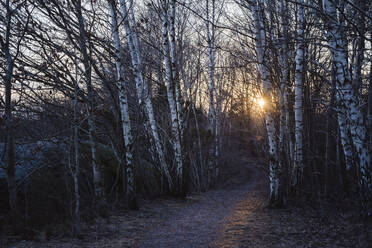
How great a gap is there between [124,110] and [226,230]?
3.73 m

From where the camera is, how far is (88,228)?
5801 millimetres

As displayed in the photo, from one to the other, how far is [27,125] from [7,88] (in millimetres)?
2720

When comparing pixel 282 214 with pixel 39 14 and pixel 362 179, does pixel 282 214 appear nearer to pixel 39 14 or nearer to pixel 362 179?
pixel 362 179

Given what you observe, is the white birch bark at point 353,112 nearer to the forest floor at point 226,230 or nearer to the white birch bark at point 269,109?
the forest floor at point 226,230

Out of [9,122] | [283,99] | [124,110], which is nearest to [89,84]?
[124,110]

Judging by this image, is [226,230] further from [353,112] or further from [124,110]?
[124,110]

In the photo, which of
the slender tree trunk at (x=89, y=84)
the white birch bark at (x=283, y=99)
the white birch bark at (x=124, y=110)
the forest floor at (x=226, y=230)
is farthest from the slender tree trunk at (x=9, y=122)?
the white birch bark at (x=283, y=99)

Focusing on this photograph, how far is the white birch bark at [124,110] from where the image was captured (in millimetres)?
7559

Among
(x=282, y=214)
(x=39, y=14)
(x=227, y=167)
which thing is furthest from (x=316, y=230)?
(x=227, y=167)

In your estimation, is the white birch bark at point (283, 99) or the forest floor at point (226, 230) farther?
the white birch bark at point (283, 99)

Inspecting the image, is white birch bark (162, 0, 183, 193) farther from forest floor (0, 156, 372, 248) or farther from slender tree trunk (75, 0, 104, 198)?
slender tree trunk (75, 0, 104, 198)

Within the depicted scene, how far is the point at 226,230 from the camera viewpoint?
5.77m

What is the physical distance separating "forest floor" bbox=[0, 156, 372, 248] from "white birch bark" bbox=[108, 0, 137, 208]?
0.61m

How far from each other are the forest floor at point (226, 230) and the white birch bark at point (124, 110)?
2.00 feet
